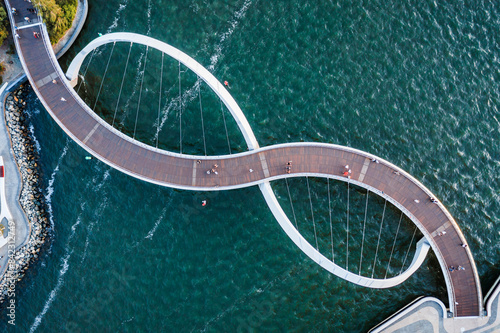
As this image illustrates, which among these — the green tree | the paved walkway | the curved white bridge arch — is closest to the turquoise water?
the paved walkway

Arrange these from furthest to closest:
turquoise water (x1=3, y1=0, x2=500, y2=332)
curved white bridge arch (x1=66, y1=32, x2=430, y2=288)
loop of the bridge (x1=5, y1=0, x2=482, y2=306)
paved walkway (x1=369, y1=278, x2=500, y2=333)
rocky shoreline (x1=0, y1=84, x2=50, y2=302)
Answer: rocky shoreline (x1=0, y1=84, x2=50, y2=302)
turquoise water (x1=3, y1=0, x2=500, y2=332)
paved walkway (x1=369, y1=278, x2=500, y2=333)
loop of the bridge (x1=5, y1=0, x2=482, y2=306)
curved white bridge arch (x1=66, y1=32, x2=430, y2=288)

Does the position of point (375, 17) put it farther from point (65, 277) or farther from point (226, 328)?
point (65, 277)

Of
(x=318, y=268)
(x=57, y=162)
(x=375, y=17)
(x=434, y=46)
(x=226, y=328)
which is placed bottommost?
(x=226, y=328)

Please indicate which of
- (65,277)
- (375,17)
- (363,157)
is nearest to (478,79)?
(375,17)

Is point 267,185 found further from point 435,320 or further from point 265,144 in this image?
point 435,320

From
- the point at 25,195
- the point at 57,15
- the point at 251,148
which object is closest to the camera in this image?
the point at 57,15

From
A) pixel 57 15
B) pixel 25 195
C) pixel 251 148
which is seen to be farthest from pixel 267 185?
pixel 57 15

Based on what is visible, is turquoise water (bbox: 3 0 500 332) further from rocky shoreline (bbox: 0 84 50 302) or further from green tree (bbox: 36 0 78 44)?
green tree (bbox: 36 0 78 44)
